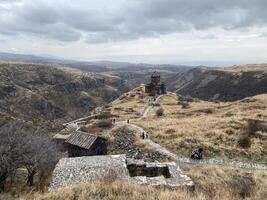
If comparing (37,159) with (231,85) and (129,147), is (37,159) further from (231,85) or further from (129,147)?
(231,85)

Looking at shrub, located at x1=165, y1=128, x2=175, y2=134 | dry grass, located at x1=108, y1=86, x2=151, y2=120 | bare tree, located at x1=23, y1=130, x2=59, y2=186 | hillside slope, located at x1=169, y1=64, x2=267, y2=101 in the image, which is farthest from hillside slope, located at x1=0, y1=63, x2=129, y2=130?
bare tree, located at x1=23, y1=130, x2=59, y2=186

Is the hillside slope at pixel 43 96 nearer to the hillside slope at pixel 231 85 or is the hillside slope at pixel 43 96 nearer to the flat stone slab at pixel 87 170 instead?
the hillside slope at pixel 231 85

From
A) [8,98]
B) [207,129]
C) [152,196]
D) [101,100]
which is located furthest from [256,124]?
[101,100]

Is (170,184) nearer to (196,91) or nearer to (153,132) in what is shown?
(153,132)

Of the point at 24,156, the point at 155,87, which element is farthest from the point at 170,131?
the point at 155,87

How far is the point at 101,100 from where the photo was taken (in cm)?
18375

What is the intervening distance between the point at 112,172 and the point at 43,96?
489ft

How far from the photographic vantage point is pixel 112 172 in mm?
11906

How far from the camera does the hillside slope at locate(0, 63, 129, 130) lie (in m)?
129

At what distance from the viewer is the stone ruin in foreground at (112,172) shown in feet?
38.4

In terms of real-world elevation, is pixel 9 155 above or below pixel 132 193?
below

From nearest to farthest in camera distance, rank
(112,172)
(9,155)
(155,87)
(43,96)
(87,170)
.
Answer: (112,172) → (87,170) → (9,155) → (155,87) → (43,96)

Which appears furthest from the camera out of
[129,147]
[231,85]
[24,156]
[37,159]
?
[231,85]

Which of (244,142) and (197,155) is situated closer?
(197,155)
